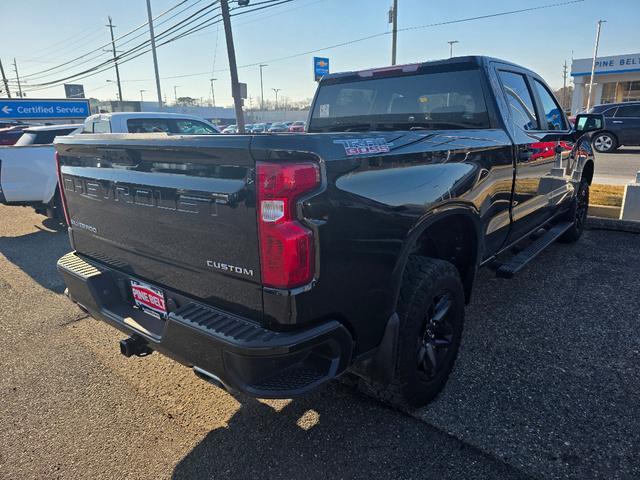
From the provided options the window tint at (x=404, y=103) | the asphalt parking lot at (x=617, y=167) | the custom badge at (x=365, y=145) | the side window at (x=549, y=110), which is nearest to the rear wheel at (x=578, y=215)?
the side window at (x=549, y=110)

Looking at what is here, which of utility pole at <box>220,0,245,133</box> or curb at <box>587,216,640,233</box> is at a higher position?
utility pole at <box>220,0,245,133</box>

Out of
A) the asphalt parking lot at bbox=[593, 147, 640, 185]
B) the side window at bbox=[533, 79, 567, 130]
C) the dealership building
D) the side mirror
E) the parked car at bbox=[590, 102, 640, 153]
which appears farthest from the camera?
the dealership building

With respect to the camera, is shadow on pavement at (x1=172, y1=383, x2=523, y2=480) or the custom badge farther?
shadow on pavement at (x1=172, y1=383, x2=523, y2=480)

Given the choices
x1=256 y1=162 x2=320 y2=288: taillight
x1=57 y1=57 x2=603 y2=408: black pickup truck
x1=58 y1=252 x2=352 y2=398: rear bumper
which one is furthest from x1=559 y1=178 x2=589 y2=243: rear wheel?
x1=256 y1=162 x2=320 y2=288: taillight

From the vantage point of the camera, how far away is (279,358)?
1.75 metres

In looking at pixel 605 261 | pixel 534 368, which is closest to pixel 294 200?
pixel 534 368

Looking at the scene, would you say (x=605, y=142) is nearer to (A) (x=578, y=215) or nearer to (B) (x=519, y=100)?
(A) (x=578, y=215)

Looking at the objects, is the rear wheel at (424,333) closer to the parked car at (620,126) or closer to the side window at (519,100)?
the side window at (519,100)

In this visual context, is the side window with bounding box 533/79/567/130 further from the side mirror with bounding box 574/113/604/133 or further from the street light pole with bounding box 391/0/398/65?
the street light pole with bounding box 391/0/398/65

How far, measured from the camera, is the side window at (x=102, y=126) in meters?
7.69

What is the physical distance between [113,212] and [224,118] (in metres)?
81.3

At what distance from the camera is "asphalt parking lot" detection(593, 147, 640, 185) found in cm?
1109

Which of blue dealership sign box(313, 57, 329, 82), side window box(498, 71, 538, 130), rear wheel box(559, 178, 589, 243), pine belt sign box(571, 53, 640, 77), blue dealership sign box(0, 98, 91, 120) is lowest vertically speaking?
rear wheel box(559, 178, 589, 243)

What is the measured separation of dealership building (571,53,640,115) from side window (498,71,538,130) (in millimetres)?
39015
